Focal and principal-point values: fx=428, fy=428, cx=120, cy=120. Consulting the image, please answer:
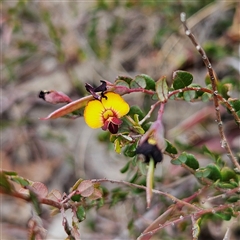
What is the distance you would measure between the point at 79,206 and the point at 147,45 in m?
1.64

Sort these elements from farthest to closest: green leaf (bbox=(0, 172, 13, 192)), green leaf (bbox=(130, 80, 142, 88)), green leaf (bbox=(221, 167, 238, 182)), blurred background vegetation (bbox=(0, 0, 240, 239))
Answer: blurred background vegetation (bbox=(0, 0, 240, 239)), green leaf (bbox=(221, 167, 238, 182)), green leaf (bbox=(130, 80, 142, 88)), green leaf (bbox=(0, 172, 13, 192))

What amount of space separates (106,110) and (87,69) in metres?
1.59

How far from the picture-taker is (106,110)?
815 mm

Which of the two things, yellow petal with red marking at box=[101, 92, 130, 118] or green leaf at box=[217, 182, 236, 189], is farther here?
green leaf at box=[217, 182, 236, 189]

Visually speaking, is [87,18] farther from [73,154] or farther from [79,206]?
[79,206]

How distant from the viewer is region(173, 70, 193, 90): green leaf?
89cm

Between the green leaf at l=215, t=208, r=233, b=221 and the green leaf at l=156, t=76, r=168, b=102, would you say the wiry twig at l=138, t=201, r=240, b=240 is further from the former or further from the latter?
the green leaf at l=156, t=76, r=168, b=102

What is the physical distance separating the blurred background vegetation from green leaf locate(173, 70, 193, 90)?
85 centimetres

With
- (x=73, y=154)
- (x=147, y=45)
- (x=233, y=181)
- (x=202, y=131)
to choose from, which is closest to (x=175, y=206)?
(x=233, y=181)

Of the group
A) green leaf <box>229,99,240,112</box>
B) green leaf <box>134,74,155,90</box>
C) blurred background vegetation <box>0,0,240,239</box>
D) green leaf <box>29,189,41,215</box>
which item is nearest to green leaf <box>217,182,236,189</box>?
green leaf <box>229,99,240,112</box>

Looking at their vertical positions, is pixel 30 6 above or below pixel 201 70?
above

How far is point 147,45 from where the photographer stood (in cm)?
243

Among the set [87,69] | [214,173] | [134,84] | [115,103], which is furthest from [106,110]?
[87,69]

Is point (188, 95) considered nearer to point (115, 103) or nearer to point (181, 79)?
point (181, 79)
